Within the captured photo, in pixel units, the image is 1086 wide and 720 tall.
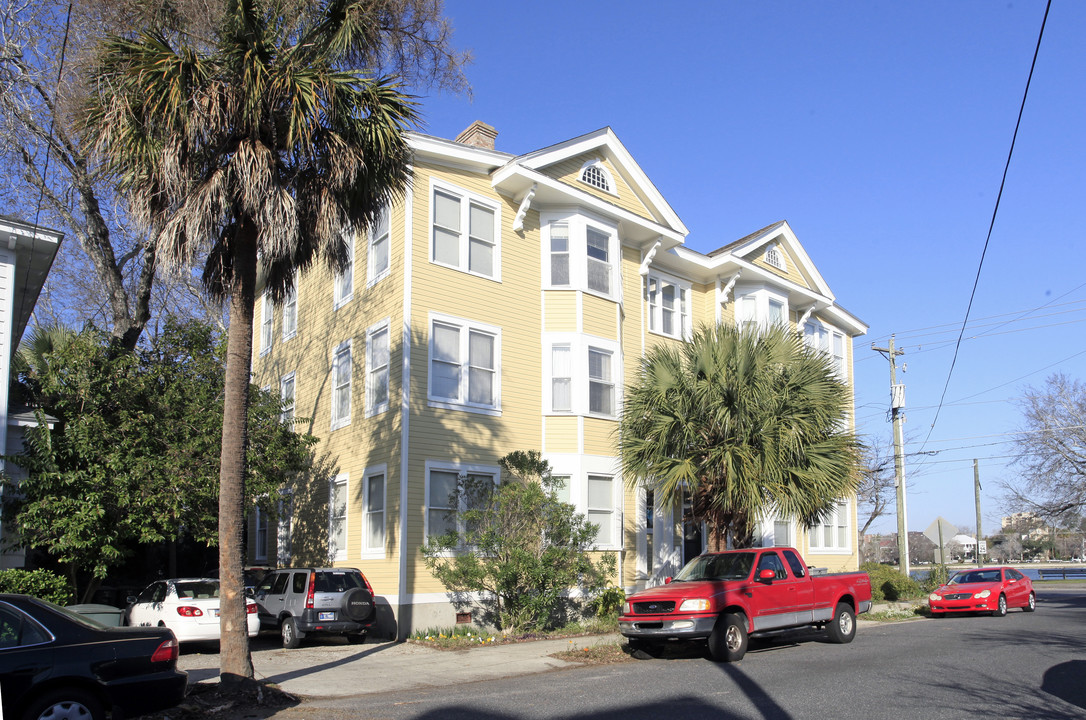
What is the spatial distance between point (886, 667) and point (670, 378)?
779cm

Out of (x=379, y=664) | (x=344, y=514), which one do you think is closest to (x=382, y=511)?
(x=344, y=514)

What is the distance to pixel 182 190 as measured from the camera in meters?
11.0

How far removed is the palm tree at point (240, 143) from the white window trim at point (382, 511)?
7.38 meters

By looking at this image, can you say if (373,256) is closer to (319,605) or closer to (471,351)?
(471,351)

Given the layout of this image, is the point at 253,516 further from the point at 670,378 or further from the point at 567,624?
the point at 670,378

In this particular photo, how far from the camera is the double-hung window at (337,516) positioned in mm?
20102

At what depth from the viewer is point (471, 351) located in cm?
1966

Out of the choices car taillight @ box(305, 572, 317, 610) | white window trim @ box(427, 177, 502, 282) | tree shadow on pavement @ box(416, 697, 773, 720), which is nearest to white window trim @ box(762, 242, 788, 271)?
white window trim @ box(427, 177, 502, 282)

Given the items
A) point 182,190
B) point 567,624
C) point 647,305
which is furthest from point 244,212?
point 647,305

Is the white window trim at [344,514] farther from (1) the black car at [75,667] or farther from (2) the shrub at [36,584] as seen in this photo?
(1) the black car at [75,667]

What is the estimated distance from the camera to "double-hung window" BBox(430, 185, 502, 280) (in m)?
19.6

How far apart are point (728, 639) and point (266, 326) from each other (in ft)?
60.7

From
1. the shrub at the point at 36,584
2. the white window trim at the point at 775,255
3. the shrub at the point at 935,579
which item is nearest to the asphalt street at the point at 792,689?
the shrub at the point at 36,584

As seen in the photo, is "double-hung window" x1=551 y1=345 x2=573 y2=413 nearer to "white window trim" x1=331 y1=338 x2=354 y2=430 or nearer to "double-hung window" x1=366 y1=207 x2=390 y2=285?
"double-hung window" x1=366 y1=207 x2=390 y2=285
